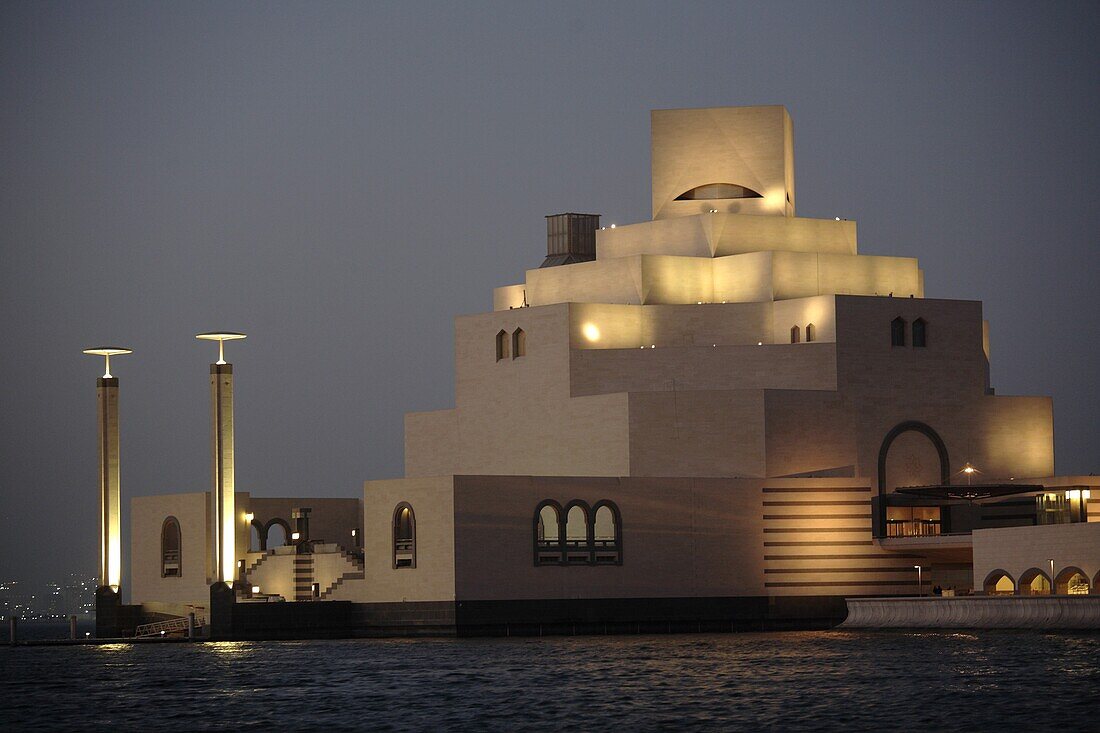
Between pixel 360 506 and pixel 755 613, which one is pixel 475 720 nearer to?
pixel 755 613

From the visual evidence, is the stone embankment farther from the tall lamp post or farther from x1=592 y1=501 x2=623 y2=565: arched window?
the tall lamp post

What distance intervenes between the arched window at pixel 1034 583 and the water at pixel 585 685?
2249mm

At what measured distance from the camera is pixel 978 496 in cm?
7706

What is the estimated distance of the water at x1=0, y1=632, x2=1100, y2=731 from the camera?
47.0 m

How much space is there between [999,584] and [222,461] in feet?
89.1

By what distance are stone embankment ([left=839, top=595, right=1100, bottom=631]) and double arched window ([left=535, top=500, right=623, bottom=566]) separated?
9.05 metres

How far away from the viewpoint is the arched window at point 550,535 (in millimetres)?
74312

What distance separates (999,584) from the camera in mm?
75188

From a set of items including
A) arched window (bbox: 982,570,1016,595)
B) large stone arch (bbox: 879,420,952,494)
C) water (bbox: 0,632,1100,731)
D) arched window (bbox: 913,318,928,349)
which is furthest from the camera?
arched window (bbox: 913,318,928,349)

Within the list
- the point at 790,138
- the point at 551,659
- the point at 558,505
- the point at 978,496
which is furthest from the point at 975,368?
the point at 551,659

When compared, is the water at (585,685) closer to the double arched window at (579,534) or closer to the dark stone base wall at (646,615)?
the dark stone base wall at (646,615)

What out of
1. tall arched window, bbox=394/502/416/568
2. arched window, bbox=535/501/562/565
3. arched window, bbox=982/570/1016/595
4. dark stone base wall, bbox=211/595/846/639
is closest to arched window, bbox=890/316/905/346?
arched window, bbox=982/570/1016/595

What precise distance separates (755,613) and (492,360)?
14674 mm

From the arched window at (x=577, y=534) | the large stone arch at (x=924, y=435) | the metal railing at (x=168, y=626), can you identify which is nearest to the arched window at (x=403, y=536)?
the arched window at (x=577, y=534)
